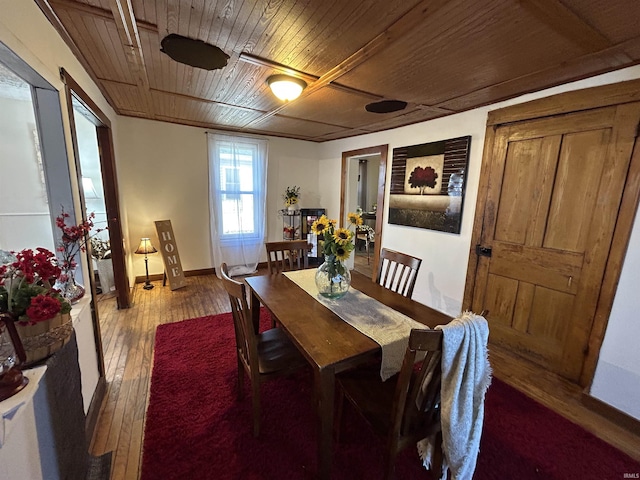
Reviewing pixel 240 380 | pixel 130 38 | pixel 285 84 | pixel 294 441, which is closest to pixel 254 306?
pixel 240 380

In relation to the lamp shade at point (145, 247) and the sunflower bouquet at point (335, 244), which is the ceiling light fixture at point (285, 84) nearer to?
the sunflower bouquet at point (335, 244)

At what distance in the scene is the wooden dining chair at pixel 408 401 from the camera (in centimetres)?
98

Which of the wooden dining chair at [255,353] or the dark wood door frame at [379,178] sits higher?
the dark wood door frame at [379,178]

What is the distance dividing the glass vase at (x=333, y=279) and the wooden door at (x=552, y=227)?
156 centimetres

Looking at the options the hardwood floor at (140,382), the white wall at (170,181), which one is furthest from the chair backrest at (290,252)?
the white wall at (170,181)

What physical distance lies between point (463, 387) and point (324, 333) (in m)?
0.62

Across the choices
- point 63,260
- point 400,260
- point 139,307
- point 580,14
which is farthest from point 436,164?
point 139,307

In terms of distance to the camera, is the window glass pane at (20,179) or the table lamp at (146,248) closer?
the window glass pane at (20,179)

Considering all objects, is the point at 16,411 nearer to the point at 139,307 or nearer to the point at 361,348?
the point at 361,348

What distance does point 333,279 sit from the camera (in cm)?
174

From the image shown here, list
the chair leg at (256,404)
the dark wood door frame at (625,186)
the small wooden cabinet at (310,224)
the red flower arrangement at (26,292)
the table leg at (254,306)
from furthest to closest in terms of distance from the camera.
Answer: the small wooden cabinet at (310,224) → the table leg at (254,306) → the dark wood door frame at (625,186) → the chair leg at (256,404) → the red flower arrangement at (26,292)

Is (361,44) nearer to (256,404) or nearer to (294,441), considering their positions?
(256,404)

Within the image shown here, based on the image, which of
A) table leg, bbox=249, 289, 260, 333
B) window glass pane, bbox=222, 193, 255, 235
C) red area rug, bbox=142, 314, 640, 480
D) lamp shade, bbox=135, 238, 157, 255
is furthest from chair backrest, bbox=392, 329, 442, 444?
window glass pane, bbox=222, 193, 255, 235

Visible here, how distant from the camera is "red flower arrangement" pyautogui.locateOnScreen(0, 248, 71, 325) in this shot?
36.7 inches
